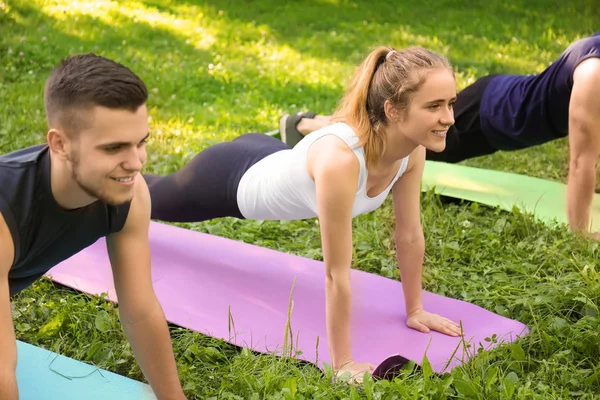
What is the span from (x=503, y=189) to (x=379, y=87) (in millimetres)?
2193

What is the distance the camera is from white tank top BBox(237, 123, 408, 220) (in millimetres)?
2889

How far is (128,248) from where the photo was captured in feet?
7.50

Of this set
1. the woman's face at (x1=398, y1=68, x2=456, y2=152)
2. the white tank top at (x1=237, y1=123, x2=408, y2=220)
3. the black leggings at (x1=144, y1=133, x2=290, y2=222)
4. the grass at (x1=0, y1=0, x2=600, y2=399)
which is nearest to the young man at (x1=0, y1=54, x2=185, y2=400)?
the grass at (x1=0, y1=0, x2=600, y2=399)

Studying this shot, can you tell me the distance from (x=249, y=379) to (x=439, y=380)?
633 mm

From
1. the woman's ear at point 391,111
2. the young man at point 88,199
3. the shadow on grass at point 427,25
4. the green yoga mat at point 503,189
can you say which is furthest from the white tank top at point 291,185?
the shadow on grass at point 427,25

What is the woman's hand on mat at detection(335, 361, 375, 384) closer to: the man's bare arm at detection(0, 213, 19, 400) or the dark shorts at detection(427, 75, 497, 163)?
the man's bare arm at detection(0, 213, 19, 400)

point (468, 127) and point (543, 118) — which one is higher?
point (543, 118)

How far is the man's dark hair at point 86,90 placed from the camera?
191cm

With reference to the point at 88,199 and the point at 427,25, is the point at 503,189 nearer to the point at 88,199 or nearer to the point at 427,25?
the point at 88,199

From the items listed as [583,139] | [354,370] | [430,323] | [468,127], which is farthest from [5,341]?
[468,127]

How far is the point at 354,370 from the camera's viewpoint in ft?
8.95

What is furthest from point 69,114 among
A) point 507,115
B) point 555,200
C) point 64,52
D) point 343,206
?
point 64,52

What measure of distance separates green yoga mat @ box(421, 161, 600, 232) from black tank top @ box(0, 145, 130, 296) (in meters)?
2.62

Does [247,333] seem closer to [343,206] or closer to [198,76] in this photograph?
[343,206]
